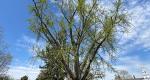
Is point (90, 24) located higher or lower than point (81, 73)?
higher

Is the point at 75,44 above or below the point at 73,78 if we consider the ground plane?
above

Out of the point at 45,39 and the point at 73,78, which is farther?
the point at 45,39

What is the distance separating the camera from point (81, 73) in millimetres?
21844

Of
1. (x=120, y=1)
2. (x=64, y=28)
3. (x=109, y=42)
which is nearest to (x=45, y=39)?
(x=64, y=28)

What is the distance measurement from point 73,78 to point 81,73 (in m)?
0.75

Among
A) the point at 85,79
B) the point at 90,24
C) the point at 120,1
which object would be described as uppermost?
the point at 120,1

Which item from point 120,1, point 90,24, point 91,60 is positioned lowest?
point 91,60

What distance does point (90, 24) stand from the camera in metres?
22.2

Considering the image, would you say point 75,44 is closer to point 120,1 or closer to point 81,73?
point 81,73

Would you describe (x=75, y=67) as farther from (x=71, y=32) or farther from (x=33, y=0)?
(x=33, y=0)

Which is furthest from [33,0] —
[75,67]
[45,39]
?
[75,67]

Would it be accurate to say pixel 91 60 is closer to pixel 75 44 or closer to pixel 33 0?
pixel 75 44

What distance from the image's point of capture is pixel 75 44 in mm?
22391

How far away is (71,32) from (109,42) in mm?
3113
